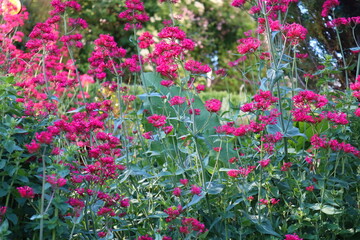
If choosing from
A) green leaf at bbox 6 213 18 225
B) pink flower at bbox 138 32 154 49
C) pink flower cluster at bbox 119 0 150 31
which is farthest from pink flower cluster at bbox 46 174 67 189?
pink flower cluster at bbox 119 0 150 31

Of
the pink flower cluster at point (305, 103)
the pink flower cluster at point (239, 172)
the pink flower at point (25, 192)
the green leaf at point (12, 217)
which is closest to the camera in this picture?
the pink flower at point (25, 192)

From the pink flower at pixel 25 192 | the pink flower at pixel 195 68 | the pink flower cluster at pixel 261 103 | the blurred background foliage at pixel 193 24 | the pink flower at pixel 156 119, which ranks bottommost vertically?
the blurred background foliage at pixel 193 24

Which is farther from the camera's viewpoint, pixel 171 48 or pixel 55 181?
pixel 171 48

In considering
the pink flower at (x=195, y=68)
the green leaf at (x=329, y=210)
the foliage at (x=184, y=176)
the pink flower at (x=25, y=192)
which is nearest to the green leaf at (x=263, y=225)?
the foliage at (x=184, y=176)

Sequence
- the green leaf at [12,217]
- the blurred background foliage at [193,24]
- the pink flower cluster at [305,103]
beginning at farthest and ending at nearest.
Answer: the blurred background foliage at [193,24], the pink flower cluster at [305,103], the green leaf at [12,217]

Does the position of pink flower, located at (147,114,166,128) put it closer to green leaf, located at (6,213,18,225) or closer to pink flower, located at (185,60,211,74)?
pink flower, located at (185,60,211,74)

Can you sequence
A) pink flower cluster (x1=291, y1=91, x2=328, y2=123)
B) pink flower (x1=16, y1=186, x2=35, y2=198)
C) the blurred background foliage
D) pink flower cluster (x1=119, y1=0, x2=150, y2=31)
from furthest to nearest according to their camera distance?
the blurred background foliage
pink flower cluster (x1=119, y1=0, x2=150, y2=31)
pink flower cluster (x1=291, y1=91, x2=328, y2=123)
pink flower (x1=16, y1=186, x2=35, y2=198)

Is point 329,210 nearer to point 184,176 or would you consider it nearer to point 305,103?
point 305,103

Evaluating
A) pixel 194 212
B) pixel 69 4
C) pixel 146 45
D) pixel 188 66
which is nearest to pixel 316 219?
pixel 194 212

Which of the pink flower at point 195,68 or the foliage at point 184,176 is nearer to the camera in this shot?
the foliage at point 184,176

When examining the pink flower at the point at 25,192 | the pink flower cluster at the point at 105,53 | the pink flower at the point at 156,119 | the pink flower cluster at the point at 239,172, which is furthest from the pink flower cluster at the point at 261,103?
the pink flower at the point at 25,192

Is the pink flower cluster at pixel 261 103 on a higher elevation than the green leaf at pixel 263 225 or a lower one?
higher

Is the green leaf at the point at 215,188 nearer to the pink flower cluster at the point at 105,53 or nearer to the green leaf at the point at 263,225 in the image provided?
the green leaf at the point at 263,225

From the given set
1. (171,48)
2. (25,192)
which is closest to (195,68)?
(171,48)
